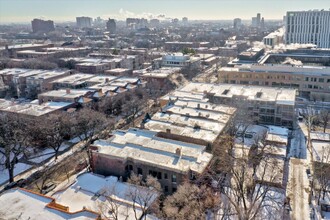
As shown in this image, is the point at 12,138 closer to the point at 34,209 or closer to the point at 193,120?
the point at 34,209

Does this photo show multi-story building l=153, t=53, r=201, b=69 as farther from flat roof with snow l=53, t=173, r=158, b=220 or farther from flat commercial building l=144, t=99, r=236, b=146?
flat roof with snow l=53, t=173, r=158, b=220

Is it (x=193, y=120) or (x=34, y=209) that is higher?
(x=193, y=120)

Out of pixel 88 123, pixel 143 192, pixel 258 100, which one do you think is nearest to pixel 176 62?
pixel 258 100

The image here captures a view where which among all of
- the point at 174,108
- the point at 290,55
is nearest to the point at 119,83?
the point at 174,108

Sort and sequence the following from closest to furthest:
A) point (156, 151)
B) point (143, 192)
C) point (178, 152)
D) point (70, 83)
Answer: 1. point (143, 192)
2. point (178, 152)
3. point (156, 151)
4. point (70, 83)

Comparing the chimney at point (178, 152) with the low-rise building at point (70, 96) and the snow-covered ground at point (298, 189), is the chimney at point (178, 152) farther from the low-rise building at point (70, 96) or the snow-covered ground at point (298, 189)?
the low-rise building at point (70, 96)

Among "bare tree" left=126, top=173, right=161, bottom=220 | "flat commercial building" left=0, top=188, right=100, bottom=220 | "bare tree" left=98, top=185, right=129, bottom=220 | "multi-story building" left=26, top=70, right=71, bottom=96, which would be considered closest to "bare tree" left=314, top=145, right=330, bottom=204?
"bare tree" left=126, top=173, right=161, bottom=220

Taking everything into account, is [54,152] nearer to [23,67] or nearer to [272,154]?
[272,154]
